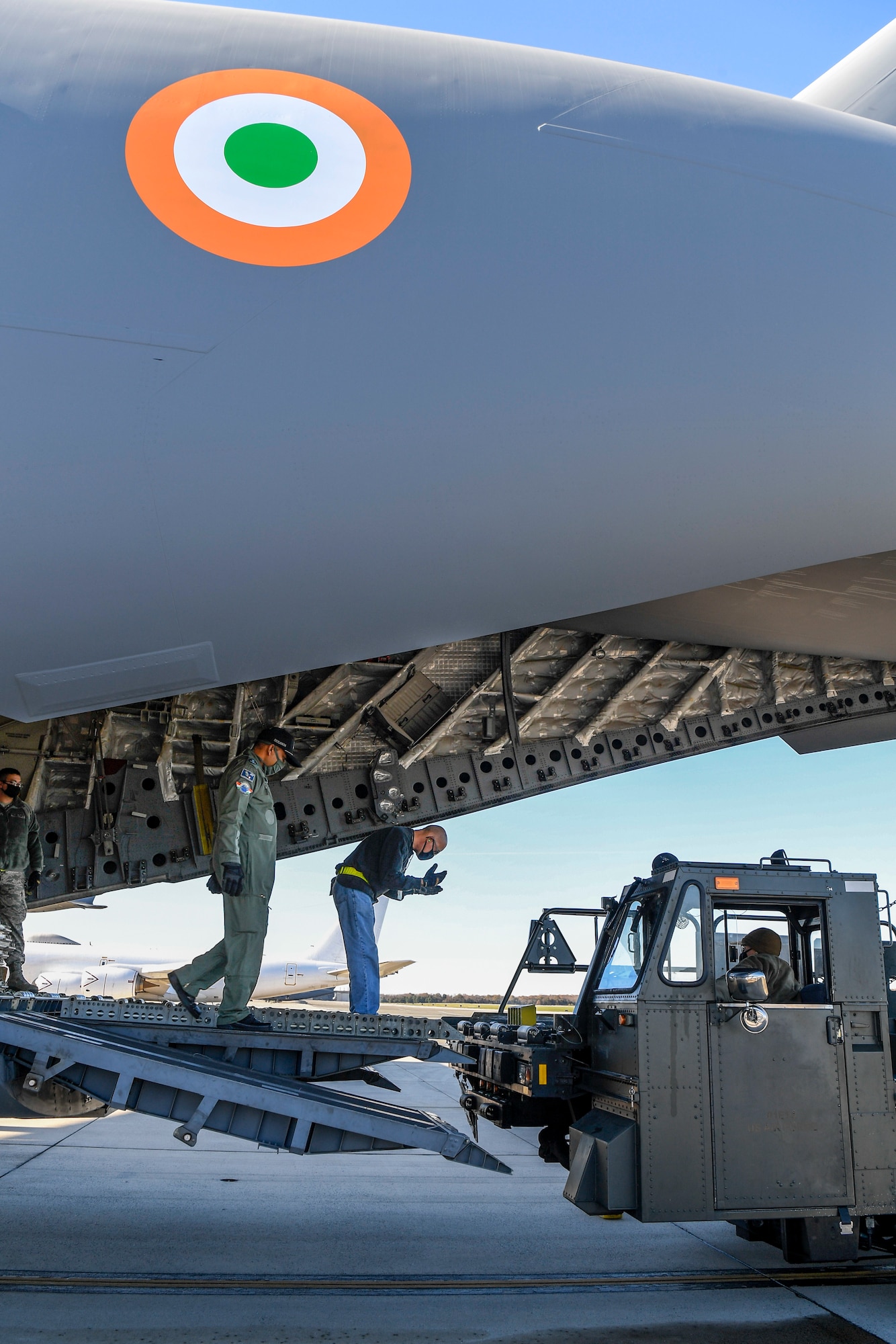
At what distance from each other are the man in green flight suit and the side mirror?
2.28 m

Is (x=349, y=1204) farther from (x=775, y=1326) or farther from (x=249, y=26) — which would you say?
(x=249, y=26)

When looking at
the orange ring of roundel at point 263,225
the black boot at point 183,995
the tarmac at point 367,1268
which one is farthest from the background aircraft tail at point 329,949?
the orange ring of roundel at point 263,225

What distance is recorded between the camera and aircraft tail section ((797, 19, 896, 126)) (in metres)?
6.27

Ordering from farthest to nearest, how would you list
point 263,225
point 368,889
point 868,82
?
point 868,82
point 368,889
point 263,225

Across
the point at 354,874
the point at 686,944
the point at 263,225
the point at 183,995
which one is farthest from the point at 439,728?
the point at 263,225

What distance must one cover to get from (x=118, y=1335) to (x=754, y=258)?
16.4 ft

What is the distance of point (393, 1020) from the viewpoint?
4562mm

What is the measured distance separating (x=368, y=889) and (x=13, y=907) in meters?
2.94

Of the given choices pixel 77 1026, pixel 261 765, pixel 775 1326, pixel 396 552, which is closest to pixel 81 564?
pixel 396 552

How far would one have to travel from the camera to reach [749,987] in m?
4.04

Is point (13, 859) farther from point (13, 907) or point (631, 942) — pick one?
point (631, 942)

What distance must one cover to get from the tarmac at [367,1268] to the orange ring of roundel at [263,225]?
4.12 m

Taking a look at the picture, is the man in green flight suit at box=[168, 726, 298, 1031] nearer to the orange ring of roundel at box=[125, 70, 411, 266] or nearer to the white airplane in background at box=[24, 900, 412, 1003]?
the orange ring of roundel at box=[125, 70, 411, 266]

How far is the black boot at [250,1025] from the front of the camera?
4617 mm
